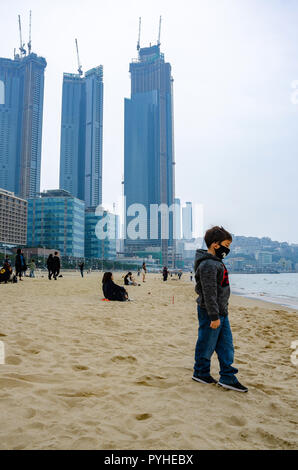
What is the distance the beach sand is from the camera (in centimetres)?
208

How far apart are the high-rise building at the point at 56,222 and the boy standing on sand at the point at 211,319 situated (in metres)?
113

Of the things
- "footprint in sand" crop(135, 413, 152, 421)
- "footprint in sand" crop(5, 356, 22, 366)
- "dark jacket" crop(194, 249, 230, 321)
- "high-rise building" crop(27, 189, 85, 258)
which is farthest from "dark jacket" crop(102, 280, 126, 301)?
"high-rise building" crop(27, 189, 85, 258)

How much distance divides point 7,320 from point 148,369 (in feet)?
11.4

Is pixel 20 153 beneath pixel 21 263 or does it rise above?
above

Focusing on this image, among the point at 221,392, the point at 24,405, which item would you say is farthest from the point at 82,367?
the point at 221,392

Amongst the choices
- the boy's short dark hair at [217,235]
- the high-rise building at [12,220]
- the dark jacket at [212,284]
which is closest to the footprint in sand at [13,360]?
the dark jacket at [212,284]

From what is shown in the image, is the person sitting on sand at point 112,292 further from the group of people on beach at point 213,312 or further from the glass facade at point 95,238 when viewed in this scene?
the glass facade at point 95,238

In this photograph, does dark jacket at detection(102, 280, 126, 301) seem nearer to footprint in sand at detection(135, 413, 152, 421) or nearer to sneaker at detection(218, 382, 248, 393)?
sneaker at detection(218, 382, 248, 393)

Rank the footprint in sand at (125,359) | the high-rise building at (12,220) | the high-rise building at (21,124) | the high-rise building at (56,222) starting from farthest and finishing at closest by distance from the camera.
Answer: the high-rise building at (21,124) → the high-rise building at (12,220) → the high-rise building at (56,222) → the footprint in sand at (125,359)

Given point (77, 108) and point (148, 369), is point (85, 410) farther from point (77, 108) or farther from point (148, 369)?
point (77, 108)

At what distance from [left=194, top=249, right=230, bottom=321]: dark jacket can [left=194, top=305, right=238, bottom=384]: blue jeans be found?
161mm

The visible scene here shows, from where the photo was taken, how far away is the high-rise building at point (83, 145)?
19012cm

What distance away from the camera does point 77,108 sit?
650 feet

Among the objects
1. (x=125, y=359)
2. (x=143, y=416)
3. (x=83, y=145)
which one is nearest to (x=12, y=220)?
(x=83, y=145)
